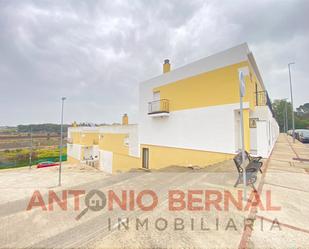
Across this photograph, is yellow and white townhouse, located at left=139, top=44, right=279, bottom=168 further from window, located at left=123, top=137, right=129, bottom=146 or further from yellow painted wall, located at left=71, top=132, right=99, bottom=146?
yellow painted wall, located at left=71, top=132, right=99, bottom=146

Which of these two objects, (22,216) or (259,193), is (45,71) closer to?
(22,216)

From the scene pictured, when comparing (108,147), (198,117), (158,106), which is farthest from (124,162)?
(198,117)

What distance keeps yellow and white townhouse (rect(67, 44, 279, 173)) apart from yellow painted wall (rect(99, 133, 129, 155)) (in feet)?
0.34

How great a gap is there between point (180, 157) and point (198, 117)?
315 centimetres

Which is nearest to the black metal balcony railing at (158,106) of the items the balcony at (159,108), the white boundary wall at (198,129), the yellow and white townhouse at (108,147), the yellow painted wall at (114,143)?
the balcony at (159,108)

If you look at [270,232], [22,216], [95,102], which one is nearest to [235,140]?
[270,232]

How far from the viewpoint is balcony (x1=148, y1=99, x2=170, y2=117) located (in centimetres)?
1220

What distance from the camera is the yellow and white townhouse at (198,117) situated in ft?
27.8

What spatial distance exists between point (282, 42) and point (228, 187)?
10965 mm

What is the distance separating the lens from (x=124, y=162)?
16.5 metres

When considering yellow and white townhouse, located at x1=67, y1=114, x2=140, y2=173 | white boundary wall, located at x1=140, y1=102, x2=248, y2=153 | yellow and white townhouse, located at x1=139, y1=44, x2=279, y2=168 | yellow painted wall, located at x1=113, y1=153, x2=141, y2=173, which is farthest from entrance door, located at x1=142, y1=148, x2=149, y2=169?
white boundary wall, located at x1=140, y1=102, x2=248, y2=153

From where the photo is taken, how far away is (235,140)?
8406 millimetres

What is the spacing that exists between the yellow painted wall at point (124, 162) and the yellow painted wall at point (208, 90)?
650 centimetres

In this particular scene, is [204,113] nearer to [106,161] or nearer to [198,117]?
[198,117]
